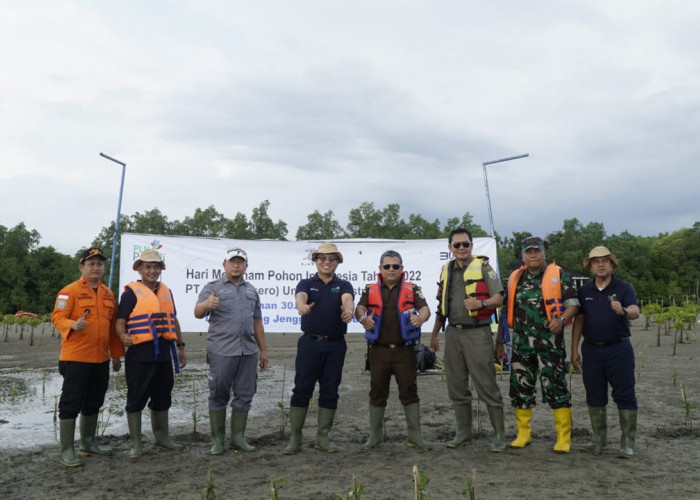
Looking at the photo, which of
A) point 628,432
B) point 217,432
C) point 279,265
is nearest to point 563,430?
point 628,432

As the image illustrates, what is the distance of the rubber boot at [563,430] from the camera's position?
5.31m

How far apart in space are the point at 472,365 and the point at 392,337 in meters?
0.83

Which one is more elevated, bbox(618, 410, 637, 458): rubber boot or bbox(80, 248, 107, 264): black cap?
bbox(80, 248, 107, 264): black cap

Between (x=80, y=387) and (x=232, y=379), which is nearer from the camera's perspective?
(x=80, y=387)

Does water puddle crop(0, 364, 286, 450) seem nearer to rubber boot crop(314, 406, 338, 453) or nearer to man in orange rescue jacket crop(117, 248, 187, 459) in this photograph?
man in orange rescue jacket crop(117, 248, 187, 459)

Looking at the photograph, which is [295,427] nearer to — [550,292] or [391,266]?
[391,266]

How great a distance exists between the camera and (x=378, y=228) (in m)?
43.1

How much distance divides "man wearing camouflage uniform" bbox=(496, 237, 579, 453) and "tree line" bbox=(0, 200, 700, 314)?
2152 cm

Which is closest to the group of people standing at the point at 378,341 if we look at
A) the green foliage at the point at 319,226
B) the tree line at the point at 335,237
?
the tree line at the point at 335,237

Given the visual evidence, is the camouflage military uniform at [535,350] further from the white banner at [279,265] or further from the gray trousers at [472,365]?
the white banner at [279,265]

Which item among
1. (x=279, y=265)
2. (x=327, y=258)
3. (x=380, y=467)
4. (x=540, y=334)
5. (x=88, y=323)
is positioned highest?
(x=279, y=265)

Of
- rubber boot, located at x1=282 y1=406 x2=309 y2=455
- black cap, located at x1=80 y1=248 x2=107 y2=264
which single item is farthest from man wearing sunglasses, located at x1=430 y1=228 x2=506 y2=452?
black cap, located at x1=80 y1=248 x2=107 y2=264

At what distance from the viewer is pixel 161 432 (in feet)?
18.3

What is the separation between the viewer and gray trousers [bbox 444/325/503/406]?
5453 millimetres
